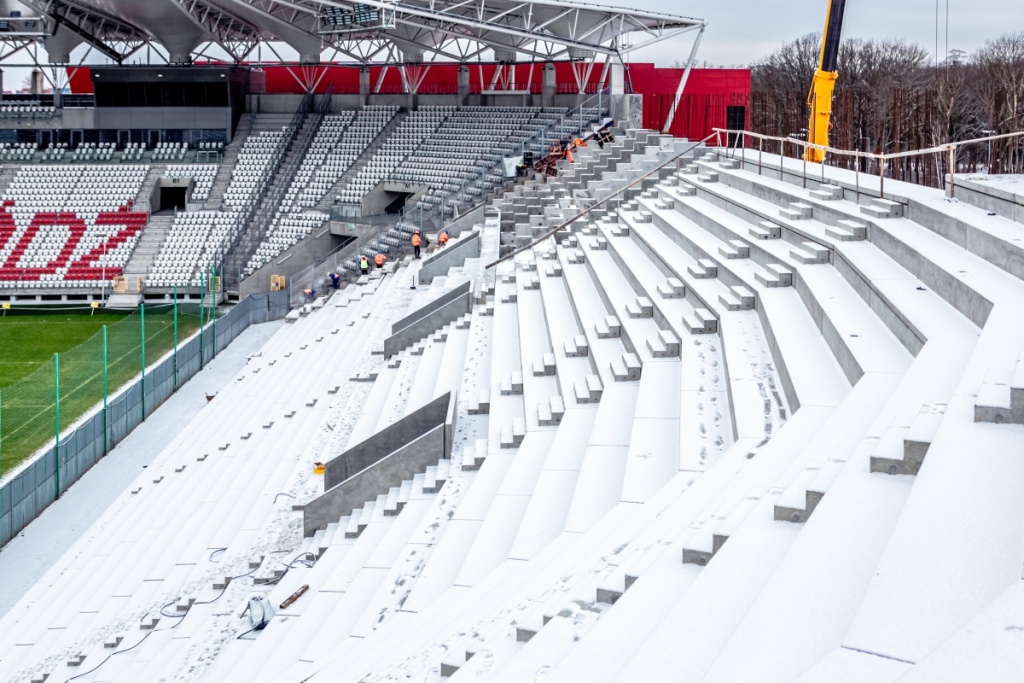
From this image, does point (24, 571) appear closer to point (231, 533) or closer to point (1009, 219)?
point (231, 533)

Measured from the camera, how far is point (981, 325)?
7094 millimetres

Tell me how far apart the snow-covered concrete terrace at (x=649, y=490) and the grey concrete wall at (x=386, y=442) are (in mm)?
379

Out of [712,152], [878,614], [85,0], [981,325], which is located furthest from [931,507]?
[85,0]

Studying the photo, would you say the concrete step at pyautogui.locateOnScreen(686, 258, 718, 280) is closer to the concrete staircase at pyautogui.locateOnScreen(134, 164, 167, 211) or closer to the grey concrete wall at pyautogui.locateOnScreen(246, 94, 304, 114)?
the concrete staircase at pyautogui.locateOnScreen(134, 164, 167, 211)

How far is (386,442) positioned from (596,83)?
29802mm

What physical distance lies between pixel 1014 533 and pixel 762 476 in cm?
219

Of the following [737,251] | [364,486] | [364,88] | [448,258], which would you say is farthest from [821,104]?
[364,88]

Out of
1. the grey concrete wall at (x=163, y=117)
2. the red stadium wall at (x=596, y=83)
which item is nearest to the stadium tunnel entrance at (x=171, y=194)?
the grey concrete wall at (x=163, y=117)

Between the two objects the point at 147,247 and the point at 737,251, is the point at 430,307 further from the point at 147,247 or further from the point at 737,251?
the point at 147,247

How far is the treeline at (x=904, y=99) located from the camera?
1142 inches

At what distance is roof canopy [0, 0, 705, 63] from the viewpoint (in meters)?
30.9

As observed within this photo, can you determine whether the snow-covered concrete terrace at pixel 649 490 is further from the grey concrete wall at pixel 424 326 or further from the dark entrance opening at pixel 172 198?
the dark entrance opening at pixel 172 198

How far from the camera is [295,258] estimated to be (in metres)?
31.7

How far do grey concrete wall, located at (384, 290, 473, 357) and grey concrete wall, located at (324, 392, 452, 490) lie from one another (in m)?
5.80
